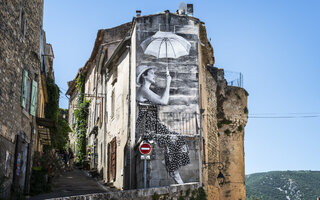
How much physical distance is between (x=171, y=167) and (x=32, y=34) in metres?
6.58

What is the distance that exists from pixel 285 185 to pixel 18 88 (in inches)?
3124

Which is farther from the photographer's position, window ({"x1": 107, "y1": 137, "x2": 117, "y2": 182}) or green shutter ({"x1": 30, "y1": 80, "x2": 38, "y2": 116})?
window ({"x1": 107, "y1": 137, "x2": 117, "y2": 182})

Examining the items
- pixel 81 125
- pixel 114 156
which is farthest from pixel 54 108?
pixel 81 125

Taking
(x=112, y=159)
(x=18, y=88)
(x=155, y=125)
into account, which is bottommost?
(x=112, y=159)

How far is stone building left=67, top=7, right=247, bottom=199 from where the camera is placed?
16.0 meters

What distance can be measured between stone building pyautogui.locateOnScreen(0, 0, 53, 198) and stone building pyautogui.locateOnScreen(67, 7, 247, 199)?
377 cm

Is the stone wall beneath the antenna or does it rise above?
beneath

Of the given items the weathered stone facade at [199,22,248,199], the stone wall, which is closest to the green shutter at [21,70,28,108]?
the stone wall

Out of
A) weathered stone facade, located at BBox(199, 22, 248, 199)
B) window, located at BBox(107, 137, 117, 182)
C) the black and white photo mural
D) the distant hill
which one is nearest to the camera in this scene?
the black and white photo mural

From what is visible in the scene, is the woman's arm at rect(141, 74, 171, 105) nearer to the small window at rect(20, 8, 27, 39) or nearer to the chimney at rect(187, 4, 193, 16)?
the chimney at rect(187, 4, 193, 16)

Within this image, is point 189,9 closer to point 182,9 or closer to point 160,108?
point 182,9

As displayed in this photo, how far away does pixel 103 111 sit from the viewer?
24.4 metres

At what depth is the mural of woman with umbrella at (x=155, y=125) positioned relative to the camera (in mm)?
15906

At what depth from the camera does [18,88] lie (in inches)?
516
